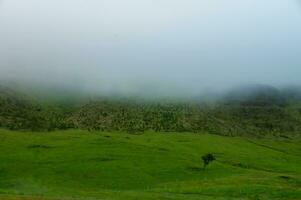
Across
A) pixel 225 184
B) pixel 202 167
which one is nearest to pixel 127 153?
pixel 202 167

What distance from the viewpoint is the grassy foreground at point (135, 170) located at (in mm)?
99938

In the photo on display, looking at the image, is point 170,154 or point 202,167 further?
point 170,154

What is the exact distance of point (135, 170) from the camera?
14312 cm

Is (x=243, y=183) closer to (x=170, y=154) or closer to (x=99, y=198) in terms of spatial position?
(x=99, y=198)

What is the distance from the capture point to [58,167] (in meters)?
144

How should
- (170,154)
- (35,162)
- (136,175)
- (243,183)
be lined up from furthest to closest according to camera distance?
(170,154)
(35,162)
(136,175)
(243,183)

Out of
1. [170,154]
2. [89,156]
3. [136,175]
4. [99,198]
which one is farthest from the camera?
[170,154]

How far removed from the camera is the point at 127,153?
169375mm

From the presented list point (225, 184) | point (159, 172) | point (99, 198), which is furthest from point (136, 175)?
point (99, 198)

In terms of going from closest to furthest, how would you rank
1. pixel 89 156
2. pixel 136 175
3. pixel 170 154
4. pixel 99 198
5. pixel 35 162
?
pixel 99 198
pixel 136 175
pixel 35 162
pixel 89 156
pixel 170 154

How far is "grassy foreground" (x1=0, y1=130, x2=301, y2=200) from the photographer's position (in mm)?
99938

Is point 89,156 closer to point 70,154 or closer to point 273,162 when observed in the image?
point 70,154

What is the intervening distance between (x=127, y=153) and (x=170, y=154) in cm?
1337

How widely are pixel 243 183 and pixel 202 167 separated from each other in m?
43.1
